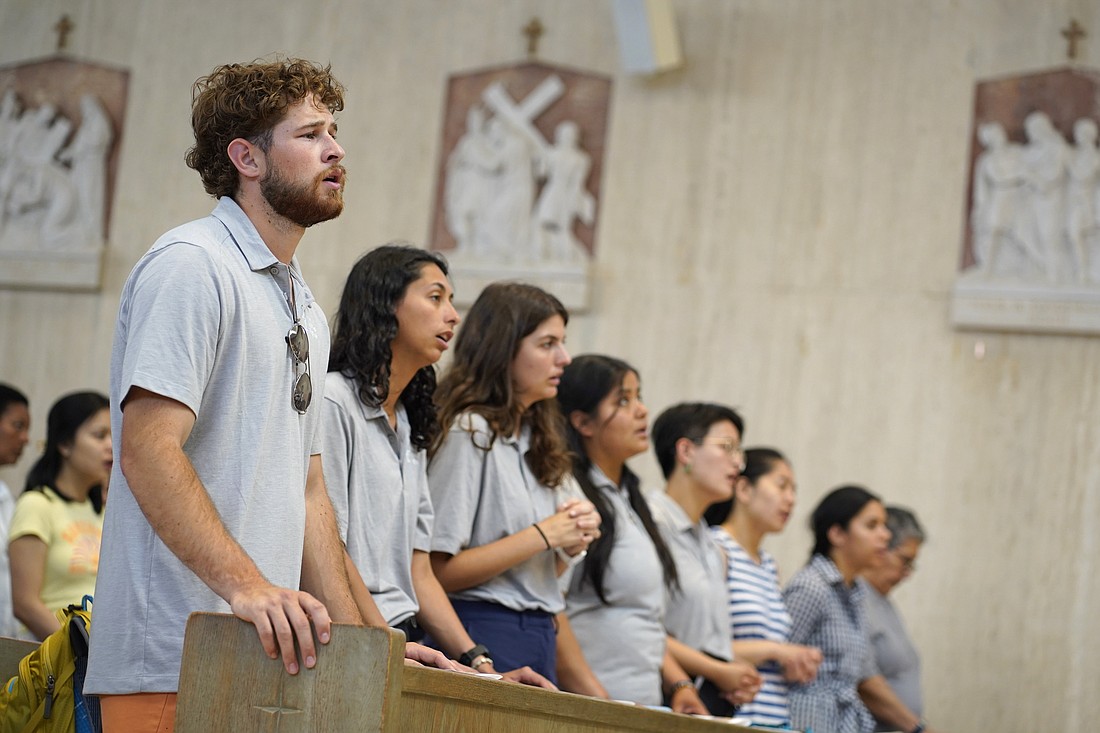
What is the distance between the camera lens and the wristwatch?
118 inches

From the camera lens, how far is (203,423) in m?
1.99

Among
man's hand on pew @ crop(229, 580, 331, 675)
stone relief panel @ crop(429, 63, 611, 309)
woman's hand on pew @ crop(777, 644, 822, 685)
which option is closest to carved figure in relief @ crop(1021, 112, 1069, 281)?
stone relief panel @ crop(429, 63, 611, 309)

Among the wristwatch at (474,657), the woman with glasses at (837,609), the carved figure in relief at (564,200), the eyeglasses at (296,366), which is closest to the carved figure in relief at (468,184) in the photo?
the carved figure in relief at (564,200)

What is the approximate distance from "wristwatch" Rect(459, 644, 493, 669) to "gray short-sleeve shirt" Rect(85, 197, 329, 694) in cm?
100

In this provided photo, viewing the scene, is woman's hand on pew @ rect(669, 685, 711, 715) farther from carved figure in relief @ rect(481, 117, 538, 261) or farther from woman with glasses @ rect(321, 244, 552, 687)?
carved figure in relief @ rect(481, 117, 538, 261)

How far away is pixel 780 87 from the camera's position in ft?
26.3

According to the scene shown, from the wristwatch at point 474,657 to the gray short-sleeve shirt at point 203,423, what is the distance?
3.27 feet

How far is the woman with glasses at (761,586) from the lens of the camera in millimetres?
4598

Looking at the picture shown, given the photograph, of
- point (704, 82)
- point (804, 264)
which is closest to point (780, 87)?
point (704, 82)

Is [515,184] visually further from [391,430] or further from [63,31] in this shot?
[391,430]

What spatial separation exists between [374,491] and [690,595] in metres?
1.78

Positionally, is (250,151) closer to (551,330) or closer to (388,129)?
(551,330)

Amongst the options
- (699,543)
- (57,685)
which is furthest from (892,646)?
(57,685)

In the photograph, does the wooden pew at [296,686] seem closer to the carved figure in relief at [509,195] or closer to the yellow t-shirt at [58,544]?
the yellow t-shirt at [58,544]
